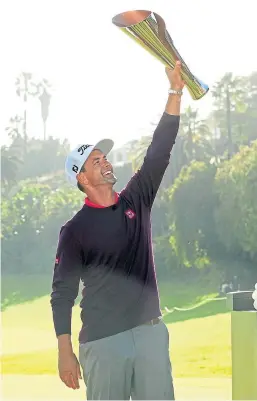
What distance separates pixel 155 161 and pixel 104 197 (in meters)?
0.17

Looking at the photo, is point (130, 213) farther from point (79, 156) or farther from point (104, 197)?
point (79, 156)

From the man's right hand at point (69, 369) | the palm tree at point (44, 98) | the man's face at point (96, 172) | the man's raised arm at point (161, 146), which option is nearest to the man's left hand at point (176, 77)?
the man's raised arm at point (161, 146)

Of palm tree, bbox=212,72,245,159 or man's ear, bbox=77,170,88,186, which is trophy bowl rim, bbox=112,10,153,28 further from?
palm tree, bbox=212,72,245,159

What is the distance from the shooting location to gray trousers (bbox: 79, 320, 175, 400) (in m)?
1.84

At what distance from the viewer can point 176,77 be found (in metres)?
1.97

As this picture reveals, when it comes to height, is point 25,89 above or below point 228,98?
above

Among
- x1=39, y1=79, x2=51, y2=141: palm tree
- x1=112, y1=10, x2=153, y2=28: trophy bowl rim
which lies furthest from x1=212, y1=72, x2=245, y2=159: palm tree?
x1=112, y1=10, x2=153, y2=28: trophy bowl rim

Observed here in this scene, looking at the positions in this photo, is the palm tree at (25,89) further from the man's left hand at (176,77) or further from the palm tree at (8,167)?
the man's left hand at (176,77)

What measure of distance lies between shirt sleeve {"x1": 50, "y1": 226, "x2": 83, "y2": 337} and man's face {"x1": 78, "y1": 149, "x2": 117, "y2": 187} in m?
0.16

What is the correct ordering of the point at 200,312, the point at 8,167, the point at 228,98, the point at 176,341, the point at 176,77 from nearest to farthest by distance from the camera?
the point at 176,77
the point at 228,98
the point at 8,167
the point at 200,312
the point at 176,341

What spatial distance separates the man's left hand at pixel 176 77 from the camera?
196cm

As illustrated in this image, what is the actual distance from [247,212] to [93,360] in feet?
17.4

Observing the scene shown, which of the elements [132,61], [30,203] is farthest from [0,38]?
[30,203]

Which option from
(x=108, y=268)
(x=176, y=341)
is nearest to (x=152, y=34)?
(x=108, y=268)
